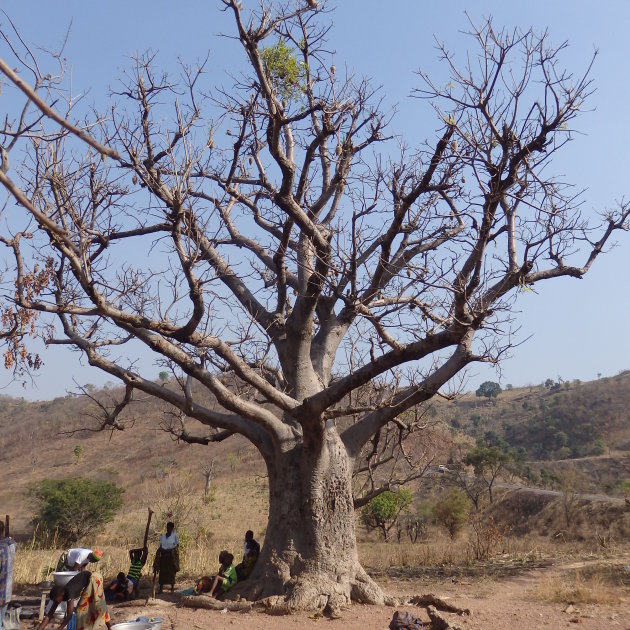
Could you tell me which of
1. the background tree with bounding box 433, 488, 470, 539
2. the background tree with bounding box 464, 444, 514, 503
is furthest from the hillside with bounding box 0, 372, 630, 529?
the background tree with bounding box 433, 488, 470, 539

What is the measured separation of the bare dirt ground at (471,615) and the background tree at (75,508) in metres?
12.2

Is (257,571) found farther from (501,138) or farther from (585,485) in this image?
(585,485)

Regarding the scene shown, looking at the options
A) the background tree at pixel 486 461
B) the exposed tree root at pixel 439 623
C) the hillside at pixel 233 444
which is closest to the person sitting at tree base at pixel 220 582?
the exposed tree root at pixel 439 623

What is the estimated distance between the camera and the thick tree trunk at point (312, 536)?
649 cm

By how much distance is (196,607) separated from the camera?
259 inches

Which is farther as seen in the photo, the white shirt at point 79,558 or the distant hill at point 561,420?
the distant hill at point 561,420

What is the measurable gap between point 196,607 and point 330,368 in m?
2.92

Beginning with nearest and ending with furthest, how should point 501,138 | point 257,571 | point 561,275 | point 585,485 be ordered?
point 501,138
point 561,275
point 257,571
point 585,485

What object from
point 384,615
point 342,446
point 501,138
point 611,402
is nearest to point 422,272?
point 501,138

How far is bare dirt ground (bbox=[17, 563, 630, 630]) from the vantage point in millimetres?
5777

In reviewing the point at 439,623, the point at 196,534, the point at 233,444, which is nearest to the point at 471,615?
the point at 439,623

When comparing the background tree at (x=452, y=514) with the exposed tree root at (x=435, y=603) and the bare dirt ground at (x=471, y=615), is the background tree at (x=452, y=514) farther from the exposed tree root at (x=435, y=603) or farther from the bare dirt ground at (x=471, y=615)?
the exposed tree root at (x=435, y=603)

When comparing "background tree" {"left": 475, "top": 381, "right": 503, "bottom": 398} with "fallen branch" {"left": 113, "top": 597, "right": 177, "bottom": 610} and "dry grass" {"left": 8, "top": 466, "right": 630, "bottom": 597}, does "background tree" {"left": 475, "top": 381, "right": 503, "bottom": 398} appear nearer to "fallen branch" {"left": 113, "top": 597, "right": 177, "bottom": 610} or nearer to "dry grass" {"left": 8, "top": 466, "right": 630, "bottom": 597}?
"dry grass" {"left": 8, "top": 466, "right": 630, "bottom": 597}

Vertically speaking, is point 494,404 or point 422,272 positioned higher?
point 494,404
